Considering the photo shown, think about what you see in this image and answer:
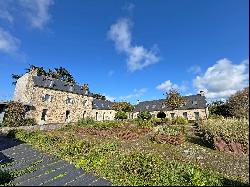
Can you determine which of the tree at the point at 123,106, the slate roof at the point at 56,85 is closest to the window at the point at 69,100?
the slate roof at the point at 56,85

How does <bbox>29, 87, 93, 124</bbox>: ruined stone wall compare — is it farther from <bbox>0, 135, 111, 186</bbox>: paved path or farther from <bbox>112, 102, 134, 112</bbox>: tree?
<bbox>0, 135, 111, 186</bbox>: paved path

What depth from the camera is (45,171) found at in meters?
9.39

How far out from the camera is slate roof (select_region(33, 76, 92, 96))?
35.9 m

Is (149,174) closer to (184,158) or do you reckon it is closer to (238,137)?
(184,158)

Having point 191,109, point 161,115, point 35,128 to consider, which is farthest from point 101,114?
point 35,128

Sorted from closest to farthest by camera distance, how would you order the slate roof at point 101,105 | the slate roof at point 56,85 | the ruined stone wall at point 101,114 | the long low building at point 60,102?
the long low building at point 60,102, the slate roof at point 56,85, the ruined stone wall at point 101,114, the slate roof at point 101,105

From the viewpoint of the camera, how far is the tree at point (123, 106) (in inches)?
2110

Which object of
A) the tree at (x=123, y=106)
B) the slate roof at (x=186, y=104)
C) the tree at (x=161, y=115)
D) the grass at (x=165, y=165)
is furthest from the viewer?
the tree at (x=123, y=106)

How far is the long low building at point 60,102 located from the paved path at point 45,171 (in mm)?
23217

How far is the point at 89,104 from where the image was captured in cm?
4484

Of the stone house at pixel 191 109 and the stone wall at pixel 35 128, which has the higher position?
the stone house at pixel 191 109

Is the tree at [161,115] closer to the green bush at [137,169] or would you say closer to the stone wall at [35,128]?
the stone wall at [35,128]

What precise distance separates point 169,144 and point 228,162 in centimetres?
523

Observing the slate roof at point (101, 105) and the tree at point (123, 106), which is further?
the tree at point (123, 106)
